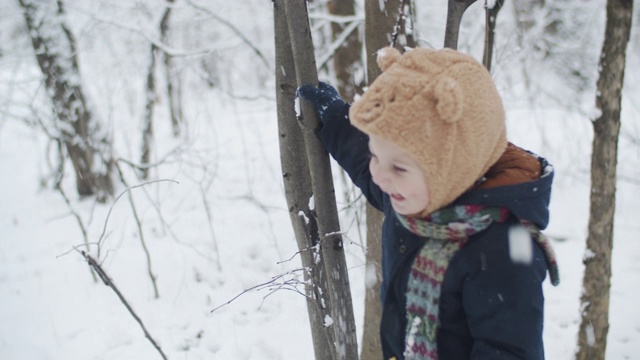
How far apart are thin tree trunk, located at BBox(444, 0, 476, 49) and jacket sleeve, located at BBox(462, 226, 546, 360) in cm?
68

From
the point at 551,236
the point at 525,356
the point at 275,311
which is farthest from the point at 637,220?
the point at 525,356

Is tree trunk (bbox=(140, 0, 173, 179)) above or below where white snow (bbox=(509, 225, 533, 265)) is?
above

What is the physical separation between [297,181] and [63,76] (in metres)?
6.60

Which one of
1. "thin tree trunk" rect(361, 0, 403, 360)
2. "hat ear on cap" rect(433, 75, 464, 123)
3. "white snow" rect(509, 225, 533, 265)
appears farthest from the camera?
"thin tree trunk" rect(361, 0, 403, 360)

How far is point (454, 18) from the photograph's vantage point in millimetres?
1369

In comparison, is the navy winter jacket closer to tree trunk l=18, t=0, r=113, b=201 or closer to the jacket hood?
the jacket hood

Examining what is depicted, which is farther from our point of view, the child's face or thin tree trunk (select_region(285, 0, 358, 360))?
thin tree trunk (select_region(285, 0, 358, 360))

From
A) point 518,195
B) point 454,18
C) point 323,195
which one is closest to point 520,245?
point 518,195

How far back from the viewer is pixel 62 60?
251 inches

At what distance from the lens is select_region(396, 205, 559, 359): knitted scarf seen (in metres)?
1.03

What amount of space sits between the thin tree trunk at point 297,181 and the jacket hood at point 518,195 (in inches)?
23.1

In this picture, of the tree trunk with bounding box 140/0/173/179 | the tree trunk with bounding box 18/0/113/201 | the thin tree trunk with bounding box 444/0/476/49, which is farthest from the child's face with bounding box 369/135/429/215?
the tree trunk with bounding box 140/0/173/179

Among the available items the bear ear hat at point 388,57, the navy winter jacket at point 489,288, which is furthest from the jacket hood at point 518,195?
the bear ear hat at point 388,57

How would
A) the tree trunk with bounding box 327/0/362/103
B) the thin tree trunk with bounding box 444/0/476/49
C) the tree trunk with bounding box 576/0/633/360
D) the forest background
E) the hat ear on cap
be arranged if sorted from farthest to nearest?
the tree trunk with bounding box 327/0/362/103 → the forest background → the tree trunk with bounding box 576/0/633/360 → the thin tree trunk with bounding box 444/0/476/49 → the hat ear on cap
